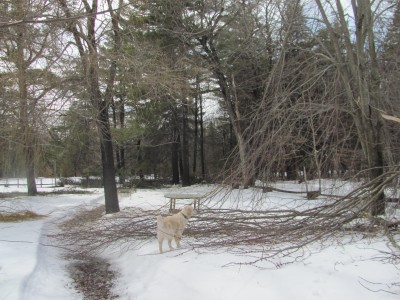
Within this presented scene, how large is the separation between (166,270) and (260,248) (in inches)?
56.8

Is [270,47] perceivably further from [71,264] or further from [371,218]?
[71,264]

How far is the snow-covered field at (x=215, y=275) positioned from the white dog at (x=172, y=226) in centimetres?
25

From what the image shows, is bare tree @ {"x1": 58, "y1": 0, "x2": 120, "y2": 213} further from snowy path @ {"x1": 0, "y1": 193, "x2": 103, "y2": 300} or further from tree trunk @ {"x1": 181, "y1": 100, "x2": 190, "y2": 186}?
tree trunk @ {"x1": 181, "y1": 100, "x2": 190, "y2": 186}

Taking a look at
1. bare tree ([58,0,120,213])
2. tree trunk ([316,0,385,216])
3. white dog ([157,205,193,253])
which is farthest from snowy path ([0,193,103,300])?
tree trunk ([316,0,385,216])

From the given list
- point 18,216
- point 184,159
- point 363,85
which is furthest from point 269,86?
point 184,159

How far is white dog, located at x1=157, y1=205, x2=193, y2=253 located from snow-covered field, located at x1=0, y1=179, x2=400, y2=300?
0.25 meters

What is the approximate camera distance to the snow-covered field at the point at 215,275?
482 cm

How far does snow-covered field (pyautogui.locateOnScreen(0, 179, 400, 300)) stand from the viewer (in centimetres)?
482

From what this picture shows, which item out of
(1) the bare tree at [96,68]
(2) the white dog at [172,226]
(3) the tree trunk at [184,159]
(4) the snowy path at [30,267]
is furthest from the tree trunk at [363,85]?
(3) the tree trunk at [184,159]

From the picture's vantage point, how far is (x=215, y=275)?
5.79 m

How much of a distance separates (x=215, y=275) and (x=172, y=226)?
190 centimetres

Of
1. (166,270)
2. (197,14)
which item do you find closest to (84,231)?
(166,270)

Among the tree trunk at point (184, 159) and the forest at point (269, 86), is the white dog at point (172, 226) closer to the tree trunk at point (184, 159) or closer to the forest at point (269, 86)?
the forest at point (269, 86)

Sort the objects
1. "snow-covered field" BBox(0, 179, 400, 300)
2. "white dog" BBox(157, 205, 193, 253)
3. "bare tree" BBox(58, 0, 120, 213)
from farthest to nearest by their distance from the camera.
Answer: "bare tree" BBox(58, 0, 120, 213)
"white dog" BBox(157, 205, 193, 253)
"snow-covered field" BBox(0, 179, 400, 300)
